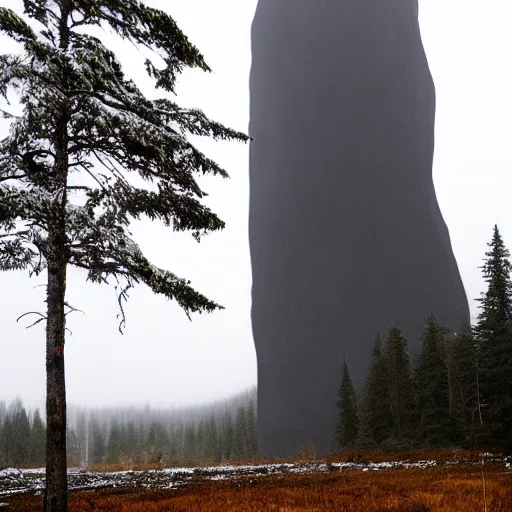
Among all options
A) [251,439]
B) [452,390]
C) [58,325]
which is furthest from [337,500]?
[251,439]

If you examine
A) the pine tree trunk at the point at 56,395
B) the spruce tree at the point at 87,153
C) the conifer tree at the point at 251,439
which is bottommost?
the conifer tree at the point at 251,439

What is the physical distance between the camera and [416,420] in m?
35.9

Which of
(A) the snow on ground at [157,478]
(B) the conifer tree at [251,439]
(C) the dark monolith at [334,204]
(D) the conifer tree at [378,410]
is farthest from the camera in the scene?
(B) the conifer tree at [251,439]

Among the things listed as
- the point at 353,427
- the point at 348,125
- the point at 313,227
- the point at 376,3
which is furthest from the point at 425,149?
the point at 353,427

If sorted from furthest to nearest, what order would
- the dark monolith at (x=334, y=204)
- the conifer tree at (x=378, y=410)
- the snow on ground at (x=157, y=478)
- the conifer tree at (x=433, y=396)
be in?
the dark monolith at (x=334, y=204)
the conifer tree at (x=378, y=410)
the conifer tree at (x=433, y=396)
the snow on ground at (x=157, y=478)

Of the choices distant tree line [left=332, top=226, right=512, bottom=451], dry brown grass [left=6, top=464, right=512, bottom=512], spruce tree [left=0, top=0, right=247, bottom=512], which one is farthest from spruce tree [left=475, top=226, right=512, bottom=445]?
spruce tree [left=0, top=0, right=247, bottom=512]

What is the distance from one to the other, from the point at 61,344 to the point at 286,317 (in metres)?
66.7

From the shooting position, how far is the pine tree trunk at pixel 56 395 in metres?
6.57

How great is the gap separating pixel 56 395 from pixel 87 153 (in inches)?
155

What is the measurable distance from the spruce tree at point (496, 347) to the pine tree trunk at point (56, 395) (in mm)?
25881

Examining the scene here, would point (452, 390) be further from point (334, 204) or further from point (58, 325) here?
point (334, 204)

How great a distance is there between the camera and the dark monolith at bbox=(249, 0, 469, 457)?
217ft

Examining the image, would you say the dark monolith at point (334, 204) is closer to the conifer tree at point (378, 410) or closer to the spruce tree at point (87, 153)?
the conifer tree at point (378, 410)

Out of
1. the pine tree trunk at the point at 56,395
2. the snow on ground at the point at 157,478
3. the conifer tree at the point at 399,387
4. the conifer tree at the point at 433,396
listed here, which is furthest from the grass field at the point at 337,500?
the conifer tree at the point at 399,387
